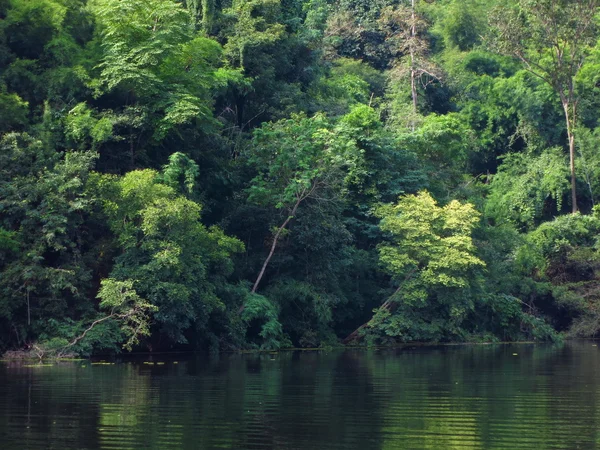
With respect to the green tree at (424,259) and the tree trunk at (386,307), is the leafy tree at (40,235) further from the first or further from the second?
the green tree at (424,259)

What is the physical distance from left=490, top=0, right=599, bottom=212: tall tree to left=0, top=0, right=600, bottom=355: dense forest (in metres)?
0.10

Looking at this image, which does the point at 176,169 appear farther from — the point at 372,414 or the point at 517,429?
the point at 517,429

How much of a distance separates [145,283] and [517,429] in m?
14.1

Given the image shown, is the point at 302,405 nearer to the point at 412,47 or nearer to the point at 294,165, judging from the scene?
the point at 294,165

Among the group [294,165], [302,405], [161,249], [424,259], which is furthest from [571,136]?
[302,405]

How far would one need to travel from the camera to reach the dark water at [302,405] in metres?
11.5

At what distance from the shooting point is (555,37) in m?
40.1

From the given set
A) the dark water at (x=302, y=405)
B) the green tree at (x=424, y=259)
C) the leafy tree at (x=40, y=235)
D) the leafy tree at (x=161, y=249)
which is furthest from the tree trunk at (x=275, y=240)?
the dark water at (x=302, y=405)

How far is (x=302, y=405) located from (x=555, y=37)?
29529mm

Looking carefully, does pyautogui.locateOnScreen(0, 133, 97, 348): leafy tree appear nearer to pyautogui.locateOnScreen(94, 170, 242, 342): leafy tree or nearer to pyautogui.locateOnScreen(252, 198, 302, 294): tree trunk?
pyautogui.locateOnScreen(94, 170, 242, 342): leafy tree

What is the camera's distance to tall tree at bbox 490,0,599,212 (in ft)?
130

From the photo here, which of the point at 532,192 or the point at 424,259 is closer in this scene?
the point at 424,259

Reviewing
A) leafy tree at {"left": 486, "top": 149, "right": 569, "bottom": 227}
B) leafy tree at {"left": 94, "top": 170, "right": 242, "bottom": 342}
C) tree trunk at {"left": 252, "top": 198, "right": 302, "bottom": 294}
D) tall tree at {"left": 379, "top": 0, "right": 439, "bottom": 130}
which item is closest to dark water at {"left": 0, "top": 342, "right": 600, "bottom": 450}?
leafy tree at {"left": 94, "top": 170, "right": 242, "bottom": 342}

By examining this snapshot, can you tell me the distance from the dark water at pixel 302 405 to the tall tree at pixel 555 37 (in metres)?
20.2
